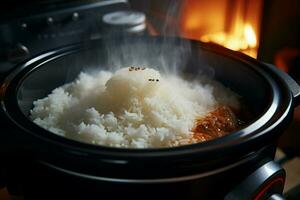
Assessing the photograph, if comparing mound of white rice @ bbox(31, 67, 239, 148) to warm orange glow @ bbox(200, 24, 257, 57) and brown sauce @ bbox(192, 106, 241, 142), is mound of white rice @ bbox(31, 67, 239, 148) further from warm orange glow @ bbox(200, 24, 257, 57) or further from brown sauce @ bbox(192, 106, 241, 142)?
warm orange glow @ bbox(200, 24, 257, 57)

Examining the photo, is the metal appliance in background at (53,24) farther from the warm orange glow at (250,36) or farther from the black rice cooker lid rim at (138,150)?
the warm orange glow at (250,36)

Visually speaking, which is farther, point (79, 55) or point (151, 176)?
point (79, 55)

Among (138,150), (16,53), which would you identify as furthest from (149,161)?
(16,53)

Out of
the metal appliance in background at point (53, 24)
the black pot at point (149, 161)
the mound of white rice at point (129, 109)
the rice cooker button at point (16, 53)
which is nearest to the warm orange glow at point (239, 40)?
the metal appliance in background at point (53, 24)

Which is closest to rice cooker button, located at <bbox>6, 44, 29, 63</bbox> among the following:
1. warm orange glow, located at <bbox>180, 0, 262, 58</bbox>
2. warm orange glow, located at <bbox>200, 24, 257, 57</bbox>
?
warm orange glow, located at <bbox>180, 0, 262, 58</bbox>

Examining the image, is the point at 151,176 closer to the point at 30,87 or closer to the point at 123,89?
the point at 123,89

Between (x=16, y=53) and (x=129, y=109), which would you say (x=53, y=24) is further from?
(x=129, y=109)

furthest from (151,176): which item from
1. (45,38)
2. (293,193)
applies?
(45,38)
